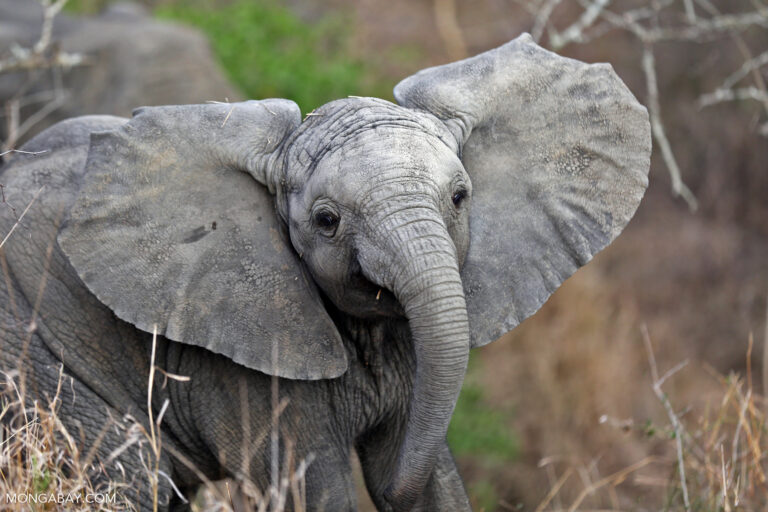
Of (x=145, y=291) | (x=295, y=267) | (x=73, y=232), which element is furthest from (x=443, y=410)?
(x=73, y=232)

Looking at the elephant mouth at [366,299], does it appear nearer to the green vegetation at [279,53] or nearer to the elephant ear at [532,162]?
the elephant ear at [532,162]

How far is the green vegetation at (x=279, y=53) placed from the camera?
850 cm

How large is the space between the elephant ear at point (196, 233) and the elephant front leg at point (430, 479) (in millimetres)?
518

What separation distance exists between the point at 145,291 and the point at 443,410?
0.98 meters

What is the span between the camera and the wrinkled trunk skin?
277 centimetres

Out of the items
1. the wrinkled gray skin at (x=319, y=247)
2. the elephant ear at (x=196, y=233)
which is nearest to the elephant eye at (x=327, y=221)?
the wrinkled gray skin at (x=319, y=247)

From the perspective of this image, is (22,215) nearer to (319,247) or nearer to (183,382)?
(183,382)

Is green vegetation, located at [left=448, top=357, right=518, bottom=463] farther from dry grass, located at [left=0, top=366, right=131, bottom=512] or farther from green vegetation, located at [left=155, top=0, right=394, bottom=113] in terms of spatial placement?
dry grass, located at [left=0, top=366, right=131, bottom=512]

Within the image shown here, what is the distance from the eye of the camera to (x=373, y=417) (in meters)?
3.50

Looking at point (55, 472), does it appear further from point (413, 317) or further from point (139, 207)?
point (413, 317)

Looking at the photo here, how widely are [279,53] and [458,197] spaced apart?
20.4 ft

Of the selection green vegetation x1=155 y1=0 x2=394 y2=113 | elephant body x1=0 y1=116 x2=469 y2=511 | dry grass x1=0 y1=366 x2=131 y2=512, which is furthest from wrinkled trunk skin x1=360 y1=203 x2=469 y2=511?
green vegetation x1=155 y1=0 x2=394 y2=113

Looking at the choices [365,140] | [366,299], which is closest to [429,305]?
[366,299]

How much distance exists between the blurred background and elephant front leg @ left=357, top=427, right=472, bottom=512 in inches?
91.5
